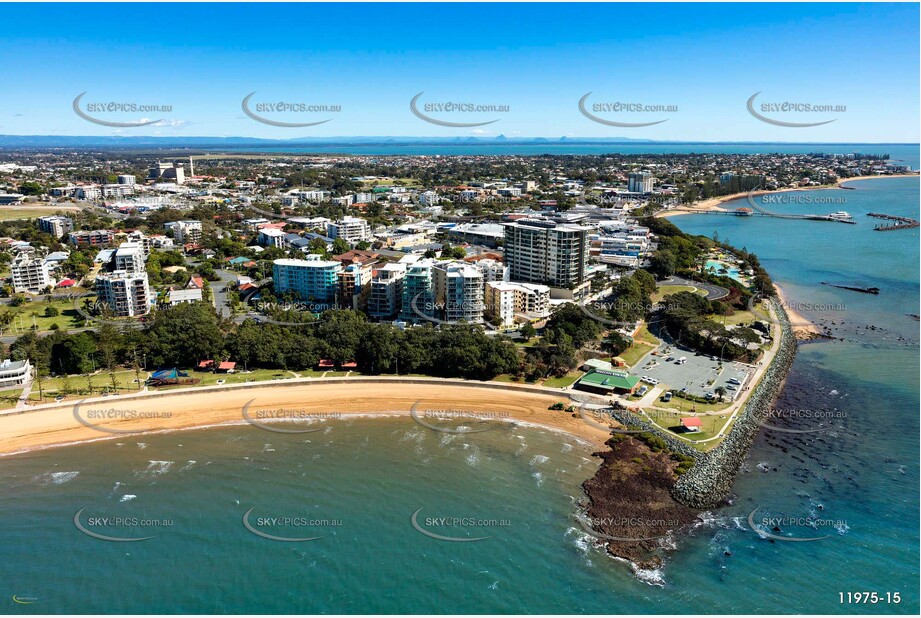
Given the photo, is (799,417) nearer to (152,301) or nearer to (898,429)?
(898,429)

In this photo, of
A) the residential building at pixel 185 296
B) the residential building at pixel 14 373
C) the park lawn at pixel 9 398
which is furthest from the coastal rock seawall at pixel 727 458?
the residential building at pixel 185 296

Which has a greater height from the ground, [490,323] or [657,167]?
[657,167]

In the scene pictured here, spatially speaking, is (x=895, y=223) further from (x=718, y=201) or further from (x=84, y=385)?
(x=84, y=385)

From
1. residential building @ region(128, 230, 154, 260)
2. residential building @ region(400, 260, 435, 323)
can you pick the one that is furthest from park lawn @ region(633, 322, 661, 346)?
residential building @ region(128, 230, 154, 260)

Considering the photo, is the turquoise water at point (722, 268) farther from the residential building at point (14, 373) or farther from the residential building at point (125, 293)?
the residential building at point (14, 373)

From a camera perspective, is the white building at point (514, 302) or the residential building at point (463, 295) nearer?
the residential building at point (463, 295)

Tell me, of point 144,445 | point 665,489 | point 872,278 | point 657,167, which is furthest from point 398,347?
point 657,167

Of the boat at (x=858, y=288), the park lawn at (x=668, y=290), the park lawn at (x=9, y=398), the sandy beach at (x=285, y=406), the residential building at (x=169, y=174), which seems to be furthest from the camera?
the residential building at (x=169, y=174)
